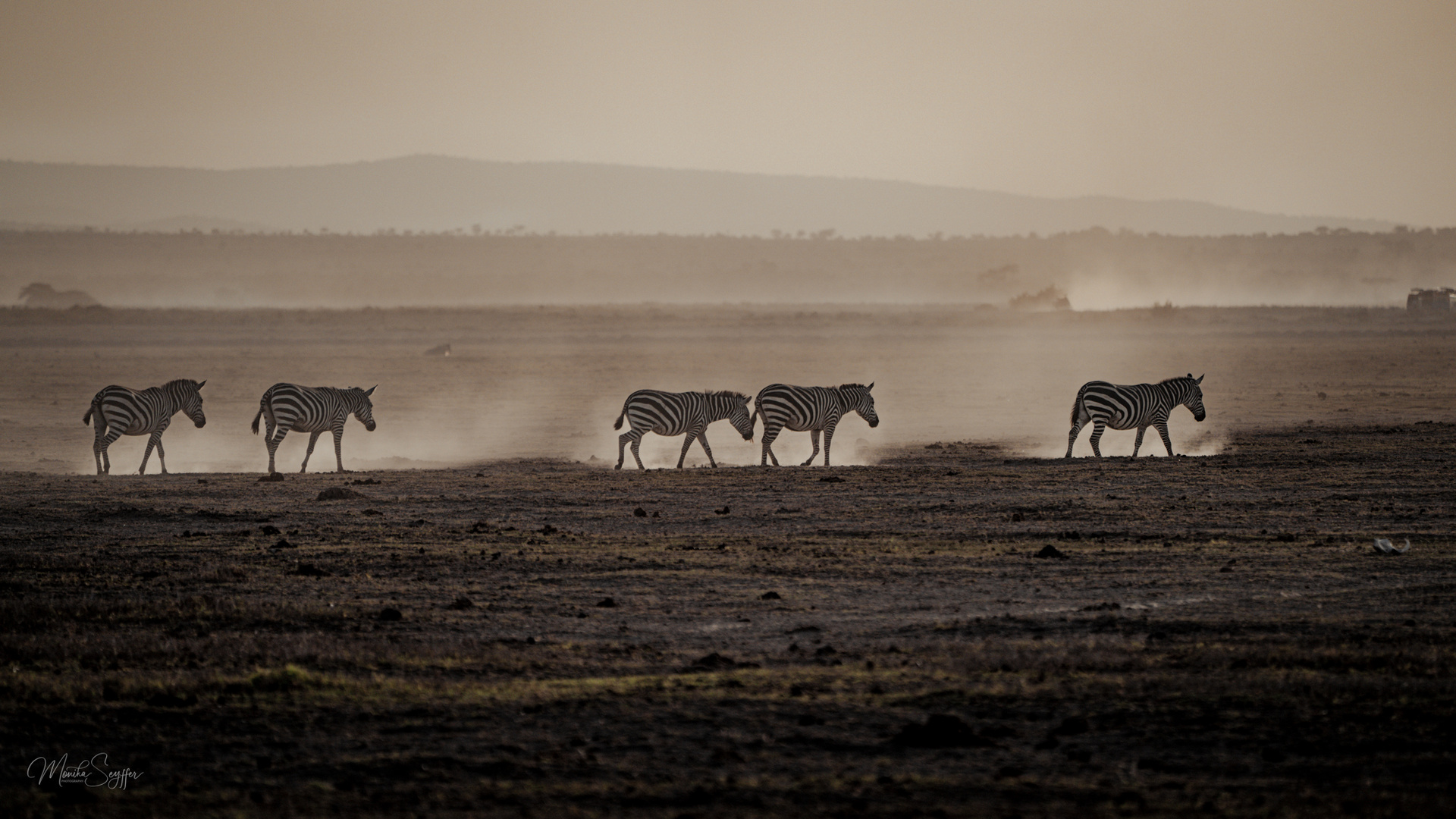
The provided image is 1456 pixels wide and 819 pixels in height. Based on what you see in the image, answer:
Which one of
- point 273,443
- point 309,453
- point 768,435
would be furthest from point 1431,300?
point 273,443

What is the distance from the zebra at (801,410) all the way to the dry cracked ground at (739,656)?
230 inches

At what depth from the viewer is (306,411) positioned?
24.2m

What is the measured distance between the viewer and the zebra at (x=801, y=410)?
24609mm

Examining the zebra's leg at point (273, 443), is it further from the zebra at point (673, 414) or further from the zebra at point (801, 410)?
the zebra at point (801, 410)

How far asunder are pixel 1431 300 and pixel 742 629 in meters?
60.3

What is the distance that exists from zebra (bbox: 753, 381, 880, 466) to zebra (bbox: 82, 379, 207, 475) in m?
10.6

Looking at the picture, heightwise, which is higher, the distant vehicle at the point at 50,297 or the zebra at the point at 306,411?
the distant vehicle at the point at 50,297

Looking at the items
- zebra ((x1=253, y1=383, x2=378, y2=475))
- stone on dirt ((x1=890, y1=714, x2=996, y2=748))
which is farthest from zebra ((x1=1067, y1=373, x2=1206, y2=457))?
stone on dirt ((x1=890, y1=714, x2=996, y2=748))

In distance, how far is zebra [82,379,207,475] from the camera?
2352 cm

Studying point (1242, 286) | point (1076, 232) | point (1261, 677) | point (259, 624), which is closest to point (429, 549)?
point (259, 624)

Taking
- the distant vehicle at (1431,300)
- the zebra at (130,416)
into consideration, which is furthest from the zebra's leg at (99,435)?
the distant vehicle at (1431,300)
